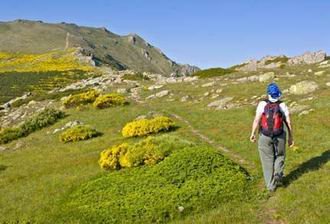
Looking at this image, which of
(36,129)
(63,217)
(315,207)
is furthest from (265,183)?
(36,129)

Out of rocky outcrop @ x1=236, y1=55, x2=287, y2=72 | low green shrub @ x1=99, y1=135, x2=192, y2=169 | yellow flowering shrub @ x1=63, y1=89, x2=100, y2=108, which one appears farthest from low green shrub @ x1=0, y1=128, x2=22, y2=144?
rocky outcrop @ x1=236, y1=55, x2=287, y2=72

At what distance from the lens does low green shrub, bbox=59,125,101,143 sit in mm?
35250

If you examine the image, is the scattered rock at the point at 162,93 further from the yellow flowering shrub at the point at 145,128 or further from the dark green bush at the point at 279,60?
the dark green bush at the point at 279,60

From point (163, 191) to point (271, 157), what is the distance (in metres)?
4.04

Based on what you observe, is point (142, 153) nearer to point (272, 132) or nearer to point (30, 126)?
point (272, 132)

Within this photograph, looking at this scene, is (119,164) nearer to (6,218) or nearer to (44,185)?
(44,185)

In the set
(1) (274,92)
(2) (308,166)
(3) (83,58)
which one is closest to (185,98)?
(2) (308,166)

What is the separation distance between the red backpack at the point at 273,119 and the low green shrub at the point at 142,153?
673cm

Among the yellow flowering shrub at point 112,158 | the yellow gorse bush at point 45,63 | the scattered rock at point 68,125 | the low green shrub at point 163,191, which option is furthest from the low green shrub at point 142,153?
the yellow gorse bush at point 45,63

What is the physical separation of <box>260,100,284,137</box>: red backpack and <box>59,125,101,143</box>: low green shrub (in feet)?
71.1

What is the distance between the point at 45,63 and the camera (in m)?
146

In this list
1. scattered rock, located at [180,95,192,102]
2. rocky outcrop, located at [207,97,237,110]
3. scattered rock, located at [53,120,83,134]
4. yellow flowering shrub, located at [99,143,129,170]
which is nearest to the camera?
yellow flowering shrub, located at [99,143,129,170]

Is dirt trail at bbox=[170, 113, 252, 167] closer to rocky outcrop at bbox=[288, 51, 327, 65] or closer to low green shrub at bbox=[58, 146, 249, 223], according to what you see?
low green shrub at bbox=[58, 146, 249, 223]

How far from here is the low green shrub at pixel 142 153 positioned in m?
21.4
